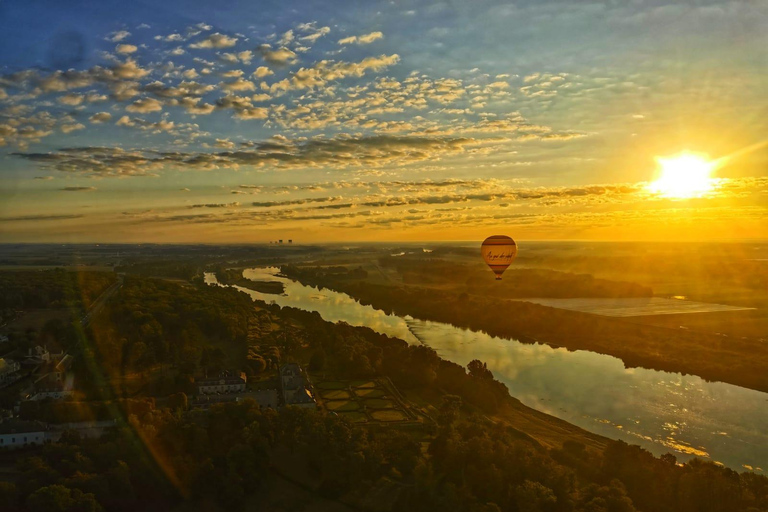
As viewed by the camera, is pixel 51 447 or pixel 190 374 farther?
pixel 190 374

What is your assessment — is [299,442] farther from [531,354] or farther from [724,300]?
[724,300]

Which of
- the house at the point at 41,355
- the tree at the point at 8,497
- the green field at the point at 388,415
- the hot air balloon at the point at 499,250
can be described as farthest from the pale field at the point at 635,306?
the tree at the point at 8,497

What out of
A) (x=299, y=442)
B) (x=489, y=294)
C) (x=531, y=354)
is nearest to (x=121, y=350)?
(x=299, y=442)

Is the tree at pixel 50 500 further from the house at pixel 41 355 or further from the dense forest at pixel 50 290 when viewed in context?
the dense forest at pixel 50 290

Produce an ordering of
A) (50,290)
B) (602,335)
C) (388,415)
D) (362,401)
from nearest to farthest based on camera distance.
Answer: (388,415) < (362,401) < (602,335) < (50,290)

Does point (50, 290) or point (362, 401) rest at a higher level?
point (50, 290)

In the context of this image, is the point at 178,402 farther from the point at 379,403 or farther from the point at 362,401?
the point at 379,403

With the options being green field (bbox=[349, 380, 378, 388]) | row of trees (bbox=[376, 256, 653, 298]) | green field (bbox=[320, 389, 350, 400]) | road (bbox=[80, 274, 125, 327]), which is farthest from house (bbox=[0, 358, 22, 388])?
row of trees (bbox=[376, 256, 653, 298])

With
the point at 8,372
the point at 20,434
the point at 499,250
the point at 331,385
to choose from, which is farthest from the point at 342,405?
the point at 8,372
